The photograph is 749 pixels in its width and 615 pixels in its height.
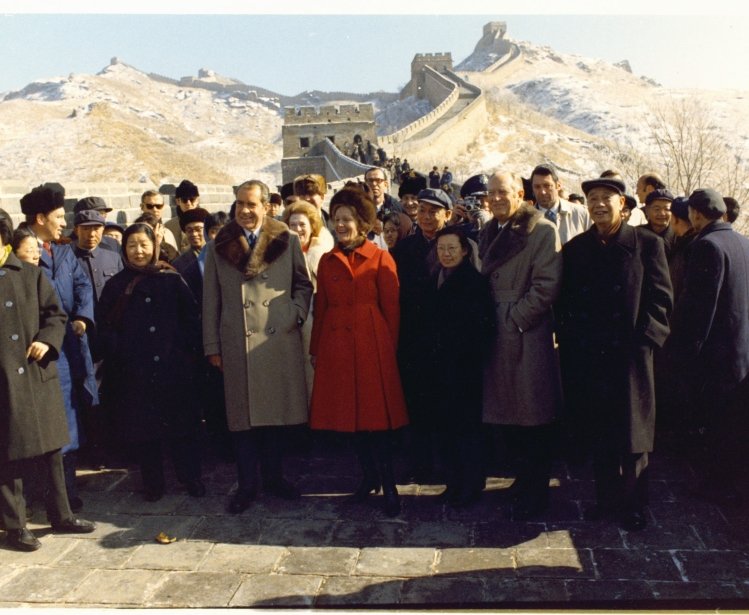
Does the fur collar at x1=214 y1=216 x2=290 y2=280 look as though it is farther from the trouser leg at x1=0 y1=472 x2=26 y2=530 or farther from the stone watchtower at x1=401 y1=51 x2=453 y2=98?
the stone watchtower at x1=401 y1=51 x2=453 y2=98

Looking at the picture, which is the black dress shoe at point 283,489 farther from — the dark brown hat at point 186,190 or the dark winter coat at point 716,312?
the dark brown hat at point 186,190

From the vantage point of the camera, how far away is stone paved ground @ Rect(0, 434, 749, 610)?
10.9ft

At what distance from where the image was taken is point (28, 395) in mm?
3891

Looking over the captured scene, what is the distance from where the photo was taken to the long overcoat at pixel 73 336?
4309mm

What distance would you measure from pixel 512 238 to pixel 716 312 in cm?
132

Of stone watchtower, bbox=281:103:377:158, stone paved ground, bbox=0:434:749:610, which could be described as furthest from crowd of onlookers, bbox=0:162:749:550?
stone watchtower, bbox=281:103:377:158

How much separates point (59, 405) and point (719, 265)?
157 inches

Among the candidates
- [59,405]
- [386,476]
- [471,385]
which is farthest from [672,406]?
[59,405]

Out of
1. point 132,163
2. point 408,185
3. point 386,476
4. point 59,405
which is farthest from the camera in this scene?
point 132,163

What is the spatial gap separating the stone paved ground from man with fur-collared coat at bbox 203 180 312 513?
532 millimetres

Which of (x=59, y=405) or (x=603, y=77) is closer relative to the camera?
(x=59, y=405)

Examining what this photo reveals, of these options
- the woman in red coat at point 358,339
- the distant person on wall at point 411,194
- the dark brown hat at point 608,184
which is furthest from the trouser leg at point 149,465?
the dark brown hat at point 608,184

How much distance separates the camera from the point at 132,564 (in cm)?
371

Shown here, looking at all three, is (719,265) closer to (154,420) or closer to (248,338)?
(248,338)
